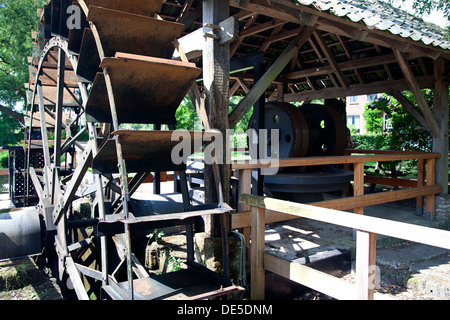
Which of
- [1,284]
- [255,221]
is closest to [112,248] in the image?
[1,284]

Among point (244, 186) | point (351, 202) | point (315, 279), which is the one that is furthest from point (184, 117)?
point (315, 279)

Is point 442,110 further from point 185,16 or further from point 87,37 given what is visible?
point 87,37

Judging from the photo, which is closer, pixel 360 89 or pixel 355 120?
pixel 360 89

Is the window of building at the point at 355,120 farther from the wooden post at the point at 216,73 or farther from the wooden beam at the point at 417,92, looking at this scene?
the wooden post at the point at 216,73

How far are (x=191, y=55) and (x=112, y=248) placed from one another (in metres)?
2.68

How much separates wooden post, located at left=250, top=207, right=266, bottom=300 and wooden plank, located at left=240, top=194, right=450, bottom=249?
16 cm

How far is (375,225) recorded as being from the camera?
2.31 m

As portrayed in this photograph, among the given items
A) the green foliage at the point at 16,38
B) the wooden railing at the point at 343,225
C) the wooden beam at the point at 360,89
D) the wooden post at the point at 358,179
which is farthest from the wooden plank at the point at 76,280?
the green foliage at the point at 16,38

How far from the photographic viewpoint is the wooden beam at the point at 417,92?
18.3 feet

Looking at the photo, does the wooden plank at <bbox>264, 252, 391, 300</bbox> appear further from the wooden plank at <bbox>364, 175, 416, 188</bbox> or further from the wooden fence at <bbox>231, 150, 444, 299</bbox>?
the wooden plank at <bbox>364, 175, 416, 188</bbox>

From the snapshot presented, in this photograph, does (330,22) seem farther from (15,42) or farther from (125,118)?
(15,42)

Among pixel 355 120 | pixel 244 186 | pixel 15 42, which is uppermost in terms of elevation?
pixel 15 42

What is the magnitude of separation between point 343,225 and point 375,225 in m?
0.22

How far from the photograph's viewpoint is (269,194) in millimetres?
5633
